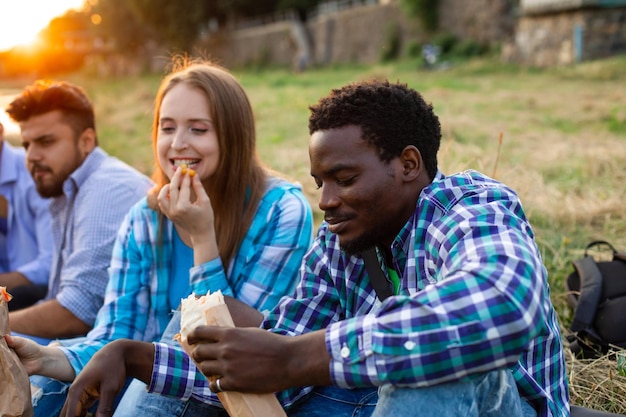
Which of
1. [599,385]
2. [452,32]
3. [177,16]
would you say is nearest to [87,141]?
[599,385]

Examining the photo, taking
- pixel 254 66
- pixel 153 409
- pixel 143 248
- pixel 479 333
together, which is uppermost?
pixel 479 333

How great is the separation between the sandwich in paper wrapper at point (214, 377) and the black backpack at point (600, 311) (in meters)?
1.81

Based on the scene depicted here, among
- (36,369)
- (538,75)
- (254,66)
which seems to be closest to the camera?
(36,369)

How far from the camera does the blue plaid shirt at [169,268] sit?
288 centimetres

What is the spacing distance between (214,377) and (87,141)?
2.58 m

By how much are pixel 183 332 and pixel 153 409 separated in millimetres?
601

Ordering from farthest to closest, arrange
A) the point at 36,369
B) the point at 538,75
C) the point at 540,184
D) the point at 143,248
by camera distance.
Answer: the point at 538,75 < the point at 540,184 < the point at 143,248 < the point at 36,369

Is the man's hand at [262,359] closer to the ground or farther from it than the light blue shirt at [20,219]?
farther from it

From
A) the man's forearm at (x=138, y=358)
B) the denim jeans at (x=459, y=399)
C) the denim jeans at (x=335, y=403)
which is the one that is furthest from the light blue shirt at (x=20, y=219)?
the denim jeans at (x=459, y=399)

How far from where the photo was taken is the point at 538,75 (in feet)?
57.1

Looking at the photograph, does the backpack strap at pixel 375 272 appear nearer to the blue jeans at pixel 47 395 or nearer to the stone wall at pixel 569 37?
the blue jeans at pixel 47 395

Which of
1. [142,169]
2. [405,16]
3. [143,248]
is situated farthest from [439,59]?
[143,248]

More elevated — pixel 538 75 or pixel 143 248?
pixel 143 248

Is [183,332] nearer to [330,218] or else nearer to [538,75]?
[330,218]
